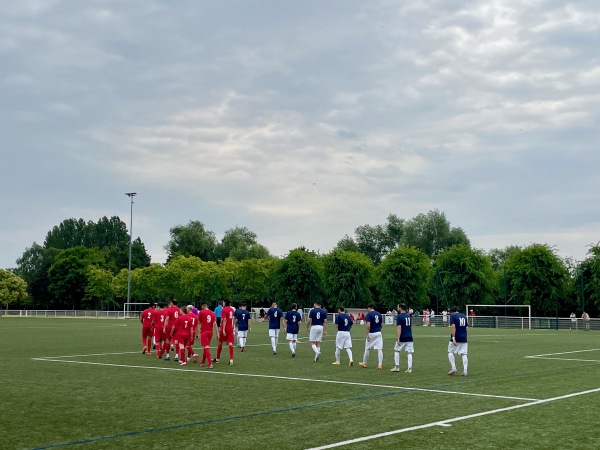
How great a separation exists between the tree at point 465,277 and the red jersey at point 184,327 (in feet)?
189

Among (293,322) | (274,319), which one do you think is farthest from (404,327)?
(274,319)

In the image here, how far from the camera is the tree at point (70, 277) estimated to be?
124062mm

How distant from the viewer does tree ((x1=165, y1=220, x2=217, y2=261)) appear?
479 feet

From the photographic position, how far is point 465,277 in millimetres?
77750

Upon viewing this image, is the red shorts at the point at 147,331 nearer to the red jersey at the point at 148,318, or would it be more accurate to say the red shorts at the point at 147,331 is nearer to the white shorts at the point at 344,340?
the red jersey at the point at 148,318

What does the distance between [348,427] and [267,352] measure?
1733 centimetres

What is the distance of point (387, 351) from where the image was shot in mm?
29609

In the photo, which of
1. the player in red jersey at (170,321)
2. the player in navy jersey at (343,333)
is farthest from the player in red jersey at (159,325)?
the player in navy jersey at (343,333)

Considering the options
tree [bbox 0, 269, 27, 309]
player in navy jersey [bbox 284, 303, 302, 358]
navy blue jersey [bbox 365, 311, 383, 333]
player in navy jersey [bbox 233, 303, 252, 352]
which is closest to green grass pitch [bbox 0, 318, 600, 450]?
navy blue jersey [bbox 365, 311, 383, 333]

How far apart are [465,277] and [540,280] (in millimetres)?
8278

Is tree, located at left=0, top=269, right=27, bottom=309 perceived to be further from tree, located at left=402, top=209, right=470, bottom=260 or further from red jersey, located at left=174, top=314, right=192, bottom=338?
red jersey, located at left=174, top=314, right=192, bottom=338

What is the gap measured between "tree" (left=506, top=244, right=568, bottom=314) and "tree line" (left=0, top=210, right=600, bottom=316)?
11cm

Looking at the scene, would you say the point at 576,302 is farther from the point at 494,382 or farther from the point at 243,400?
the point at 243,400

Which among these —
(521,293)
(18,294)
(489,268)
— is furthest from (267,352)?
(18,294)
